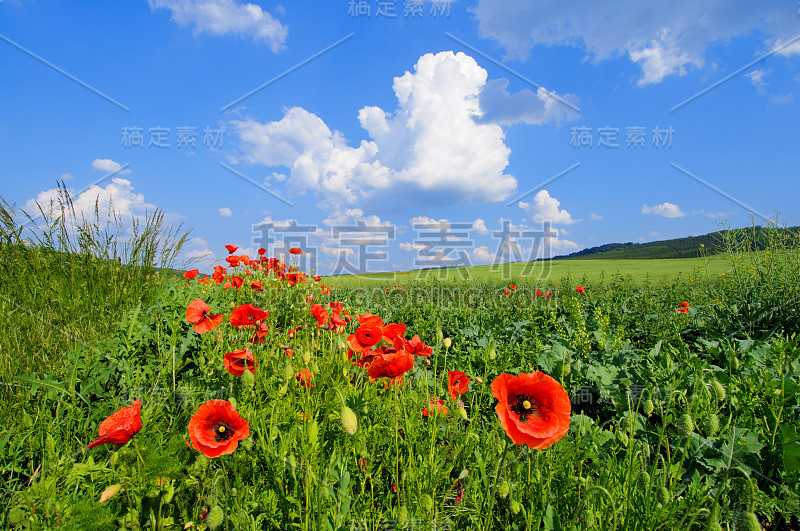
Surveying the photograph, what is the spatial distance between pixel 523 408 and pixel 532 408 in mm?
26

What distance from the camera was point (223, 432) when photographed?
4.11ft

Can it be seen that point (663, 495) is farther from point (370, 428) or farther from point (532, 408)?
point (370, 428)

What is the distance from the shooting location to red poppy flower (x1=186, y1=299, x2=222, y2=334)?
1.82m

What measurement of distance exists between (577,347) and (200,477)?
8.47 ft

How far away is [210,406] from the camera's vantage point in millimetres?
1222

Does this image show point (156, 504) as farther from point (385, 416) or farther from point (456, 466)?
point (456, 466)

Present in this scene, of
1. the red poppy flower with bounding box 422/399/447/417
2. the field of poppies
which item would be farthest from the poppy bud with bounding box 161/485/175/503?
the red poppy flower with bounding box 422/399/447/417

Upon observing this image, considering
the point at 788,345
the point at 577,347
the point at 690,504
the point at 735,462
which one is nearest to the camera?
the point at 690,504

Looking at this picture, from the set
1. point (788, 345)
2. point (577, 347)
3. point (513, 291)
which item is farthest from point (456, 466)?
point (513, 291)

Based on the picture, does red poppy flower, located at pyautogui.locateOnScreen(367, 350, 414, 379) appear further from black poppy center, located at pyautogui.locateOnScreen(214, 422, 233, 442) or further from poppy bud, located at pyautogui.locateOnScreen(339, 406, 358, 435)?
black poppy center, located at pyautogui.locateOnScreen(214, 422, 233, 442)

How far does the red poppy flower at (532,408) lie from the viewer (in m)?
0.90

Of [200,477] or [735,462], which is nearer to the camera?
[200,477]

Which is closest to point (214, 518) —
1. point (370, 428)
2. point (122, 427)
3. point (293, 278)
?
point (122, 427)

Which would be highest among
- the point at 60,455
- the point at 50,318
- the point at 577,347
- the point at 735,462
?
the point at 50,318
